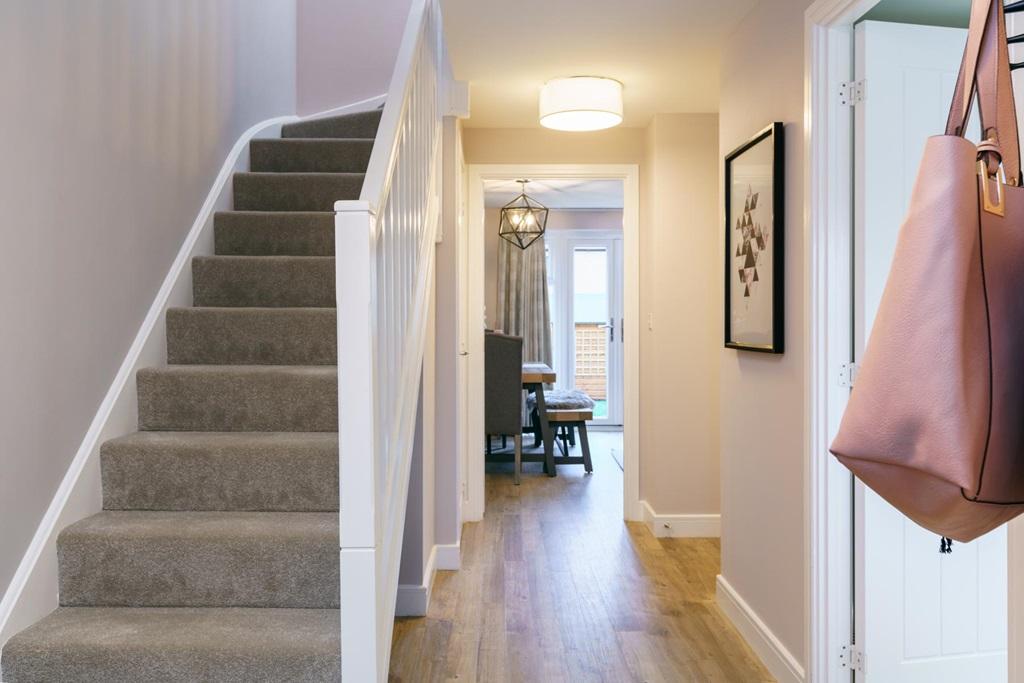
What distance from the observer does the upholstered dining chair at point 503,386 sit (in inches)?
222

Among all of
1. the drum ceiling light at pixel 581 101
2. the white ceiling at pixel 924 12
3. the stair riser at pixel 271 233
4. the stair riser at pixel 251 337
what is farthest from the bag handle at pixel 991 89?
the drum ceiling light at pixel 581 101

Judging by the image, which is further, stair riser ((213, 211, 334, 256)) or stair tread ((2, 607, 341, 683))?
stair riser ((213, 211, 334, 256))

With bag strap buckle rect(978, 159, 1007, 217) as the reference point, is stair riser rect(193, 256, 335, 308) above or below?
above

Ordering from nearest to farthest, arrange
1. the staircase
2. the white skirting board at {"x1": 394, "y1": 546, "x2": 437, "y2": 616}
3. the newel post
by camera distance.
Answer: the newel post → the staircase → the white skirting board at {"x1": 394, "y1": 546, "x2": 437, "y2": 616}

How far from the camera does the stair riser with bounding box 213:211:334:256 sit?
3.07 metres

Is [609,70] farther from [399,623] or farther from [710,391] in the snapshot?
[399,623]

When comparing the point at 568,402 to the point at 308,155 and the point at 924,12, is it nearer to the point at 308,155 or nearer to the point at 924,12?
the point at 308,155

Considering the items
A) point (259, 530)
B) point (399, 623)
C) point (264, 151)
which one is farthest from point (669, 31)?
point (399, 623)

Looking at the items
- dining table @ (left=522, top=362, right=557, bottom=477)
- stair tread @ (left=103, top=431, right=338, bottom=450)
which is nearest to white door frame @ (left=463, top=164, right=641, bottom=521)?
dining table @ (left=522, top=362, right=557, bottom=477)

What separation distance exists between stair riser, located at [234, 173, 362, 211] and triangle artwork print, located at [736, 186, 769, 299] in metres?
1.57

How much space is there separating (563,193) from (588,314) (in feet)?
5.36

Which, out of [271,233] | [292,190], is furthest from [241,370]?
[292,190]

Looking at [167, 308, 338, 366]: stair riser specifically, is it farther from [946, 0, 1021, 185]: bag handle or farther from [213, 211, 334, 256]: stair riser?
[946, 0, 1021, 185]: bag handle

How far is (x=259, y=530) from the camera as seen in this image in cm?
198
